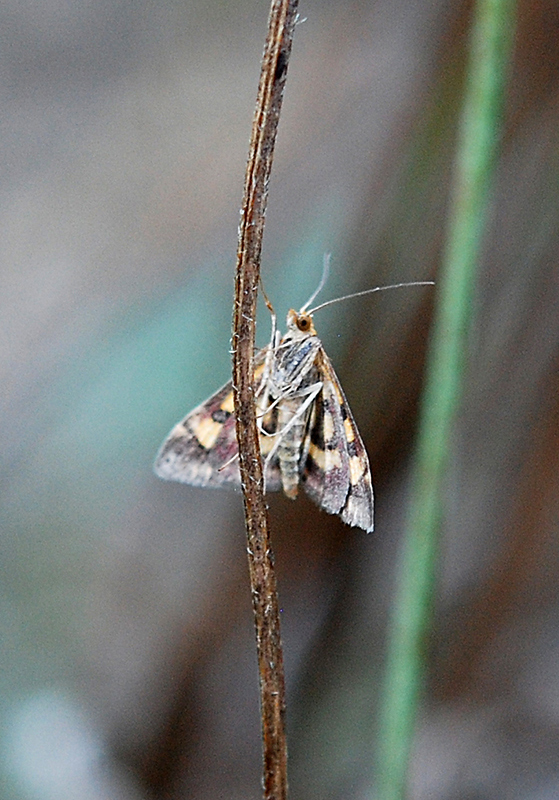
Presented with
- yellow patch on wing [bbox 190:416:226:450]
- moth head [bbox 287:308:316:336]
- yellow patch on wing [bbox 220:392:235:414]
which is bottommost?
yellow patch on wing [bbox 190:416:226:450]

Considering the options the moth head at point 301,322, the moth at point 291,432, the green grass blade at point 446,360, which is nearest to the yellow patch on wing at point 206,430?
the moth at point 291,432

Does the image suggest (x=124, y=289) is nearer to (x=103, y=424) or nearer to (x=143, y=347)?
(x=143, y=347)

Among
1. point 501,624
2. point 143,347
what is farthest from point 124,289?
point 501,624

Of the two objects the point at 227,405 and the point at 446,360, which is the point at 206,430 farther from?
the point at 446,360

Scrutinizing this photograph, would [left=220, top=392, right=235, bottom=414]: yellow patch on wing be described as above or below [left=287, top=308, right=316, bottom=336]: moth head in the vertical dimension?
below

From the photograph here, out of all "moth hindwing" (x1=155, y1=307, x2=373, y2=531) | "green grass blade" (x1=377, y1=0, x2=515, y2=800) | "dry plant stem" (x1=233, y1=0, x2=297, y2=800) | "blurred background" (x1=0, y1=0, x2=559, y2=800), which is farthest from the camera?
"blurred background" (x1=0, y1=0, x2=559, y2=800)

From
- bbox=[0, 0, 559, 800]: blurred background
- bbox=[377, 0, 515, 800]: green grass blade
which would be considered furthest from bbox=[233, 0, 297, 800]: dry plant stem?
bbox=[0, 0, 559, 800]: blurred background

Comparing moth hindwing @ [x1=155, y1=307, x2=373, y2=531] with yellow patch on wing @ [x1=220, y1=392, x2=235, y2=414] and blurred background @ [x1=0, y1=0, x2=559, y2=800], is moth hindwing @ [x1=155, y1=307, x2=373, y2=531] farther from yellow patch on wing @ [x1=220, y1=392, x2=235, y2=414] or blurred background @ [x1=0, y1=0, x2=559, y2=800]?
blurred background @ [x1=0, y1=0, x2=559, y2=800]
